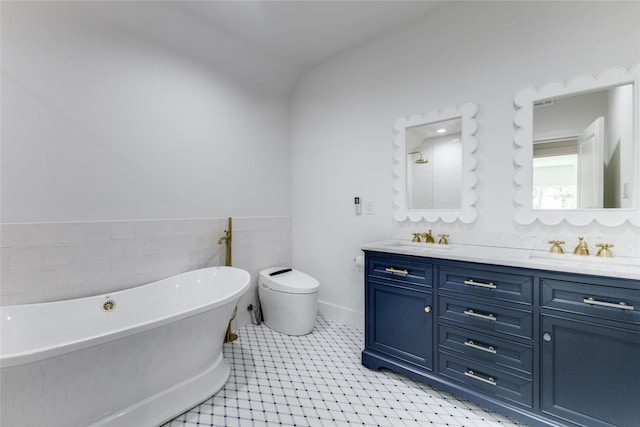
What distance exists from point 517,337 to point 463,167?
1164 mm

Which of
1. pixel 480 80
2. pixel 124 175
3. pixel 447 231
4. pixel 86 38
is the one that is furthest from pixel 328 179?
pixel 86 38

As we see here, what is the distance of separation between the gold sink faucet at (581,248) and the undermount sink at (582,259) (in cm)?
3

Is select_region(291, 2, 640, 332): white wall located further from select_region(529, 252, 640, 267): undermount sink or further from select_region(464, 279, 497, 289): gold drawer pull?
select_region(464, 279, 497, 289): gold drawer pull

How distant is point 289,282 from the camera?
8.34 ft

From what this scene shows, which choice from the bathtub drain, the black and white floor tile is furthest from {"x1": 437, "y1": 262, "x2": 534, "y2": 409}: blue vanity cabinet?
the bathtub drain

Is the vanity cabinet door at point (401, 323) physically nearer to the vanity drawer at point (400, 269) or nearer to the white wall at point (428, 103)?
the vanity drawer at point (400, 269)

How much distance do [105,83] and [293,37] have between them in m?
1.56

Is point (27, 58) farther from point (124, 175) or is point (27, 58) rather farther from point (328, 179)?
point (328, 179)

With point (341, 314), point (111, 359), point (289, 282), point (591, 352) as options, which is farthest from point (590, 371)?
point (111, 359)

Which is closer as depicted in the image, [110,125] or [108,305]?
[108,305]

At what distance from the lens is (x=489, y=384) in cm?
151

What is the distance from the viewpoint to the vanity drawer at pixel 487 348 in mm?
1413

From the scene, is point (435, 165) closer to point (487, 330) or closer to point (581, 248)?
point (581, 248)

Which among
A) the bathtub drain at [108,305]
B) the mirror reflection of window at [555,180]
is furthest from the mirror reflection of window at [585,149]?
the bathtub drain at [108,305]
